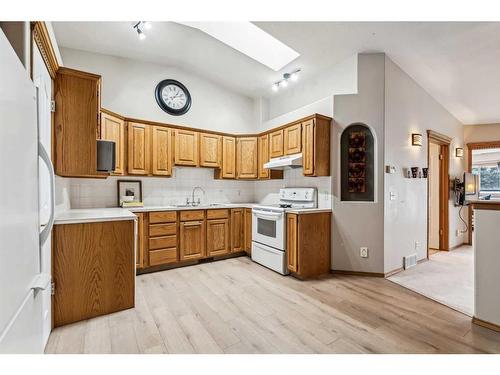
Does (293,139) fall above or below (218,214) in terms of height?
above

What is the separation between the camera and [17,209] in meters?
0.90

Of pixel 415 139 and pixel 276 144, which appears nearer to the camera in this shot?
pixel 415 139

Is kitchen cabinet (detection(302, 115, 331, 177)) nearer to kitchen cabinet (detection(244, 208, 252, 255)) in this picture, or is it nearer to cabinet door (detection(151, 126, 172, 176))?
kitchen cabinet (detection(244, 208, 252, 255))

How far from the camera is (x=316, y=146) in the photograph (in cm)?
333

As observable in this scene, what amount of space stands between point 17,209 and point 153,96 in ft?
11.5

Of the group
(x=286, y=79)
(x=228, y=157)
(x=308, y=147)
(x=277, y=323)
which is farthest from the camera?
→ (x=228, y=157)

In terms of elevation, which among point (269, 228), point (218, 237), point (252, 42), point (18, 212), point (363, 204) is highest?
point (252, 42)

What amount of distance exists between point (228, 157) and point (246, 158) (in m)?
0.33

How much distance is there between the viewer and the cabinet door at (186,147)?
3.94 metres

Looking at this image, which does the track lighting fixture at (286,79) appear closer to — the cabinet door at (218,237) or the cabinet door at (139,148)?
the cabinet door at (139,148)

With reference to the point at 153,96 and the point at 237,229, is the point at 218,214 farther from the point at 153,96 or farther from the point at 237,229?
the point at 153,96

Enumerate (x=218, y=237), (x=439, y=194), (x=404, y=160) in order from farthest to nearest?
(x=439, y=194) → (x=218, y=237) → (x=404, y=160)

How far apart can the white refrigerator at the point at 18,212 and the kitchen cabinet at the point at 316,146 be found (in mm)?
2860

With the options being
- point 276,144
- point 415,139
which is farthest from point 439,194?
point 276,144
